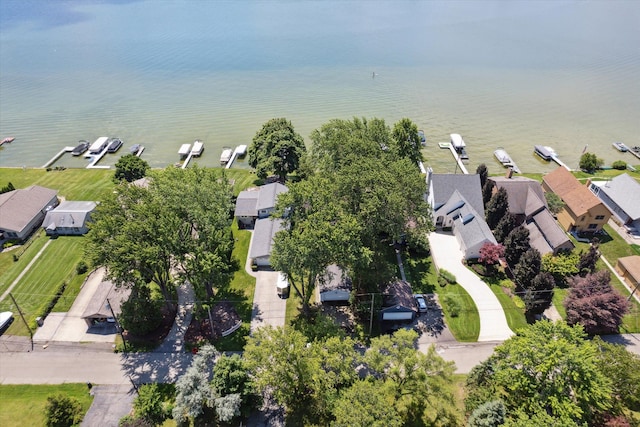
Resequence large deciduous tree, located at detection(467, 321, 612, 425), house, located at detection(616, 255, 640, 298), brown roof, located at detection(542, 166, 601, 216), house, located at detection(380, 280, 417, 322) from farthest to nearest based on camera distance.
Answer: brown roof, located at detection(542, 166, 601, 216), house, located at detection(616, 255, 640, 298), house, located at detection(380, 280, 417, 322), large deciduous tree, located at detection(467, 321, 612, 425)

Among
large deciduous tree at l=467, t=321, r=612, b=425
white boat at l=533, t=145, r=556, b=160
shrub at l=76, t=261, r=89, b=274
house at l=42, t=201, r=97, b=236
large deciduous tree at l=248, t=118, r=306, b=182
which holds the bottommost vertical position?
large deciduous tree at l=467, t=321, r=612, b=425

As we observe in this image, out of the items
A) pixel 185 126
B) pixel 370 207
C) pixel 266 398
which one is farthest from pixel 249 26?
pixel 266 398

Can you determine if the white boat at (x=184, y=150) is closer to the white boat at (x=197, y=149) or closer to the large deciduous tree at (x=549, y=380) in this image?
the white boat at (x=197, y=149)

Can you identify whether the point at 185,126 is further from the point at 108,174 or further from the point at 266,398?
the point at 266,398

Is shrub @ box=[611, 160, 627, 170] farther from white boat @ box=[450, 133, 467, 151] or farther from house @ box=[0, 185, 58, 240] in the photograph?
house @ box=[0, 185, 58, 240]

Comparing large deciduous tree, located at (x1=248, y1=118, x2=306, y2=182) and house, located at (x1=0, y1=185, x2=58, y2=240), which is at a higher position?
large deciduous tree, located at (x1=248, y1=118, x2=306, y2=182)

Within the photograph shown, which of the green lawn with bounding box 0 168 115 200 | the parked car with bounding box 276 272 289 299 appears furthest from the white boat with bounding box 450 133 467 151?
the green lawn with bounding box 0 168 115 200

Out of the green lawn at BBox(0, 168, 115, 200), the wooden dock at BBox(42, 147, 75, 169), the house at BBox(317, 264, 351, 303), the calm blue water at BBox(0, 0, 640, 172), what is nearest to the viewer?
the house at BBox(317, 264, 351, 303)

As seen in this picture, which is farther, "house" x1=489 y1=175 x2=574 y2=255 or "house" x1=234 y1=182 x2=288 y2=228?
"house" x1=234 y1=182 x2=288 y2=228
